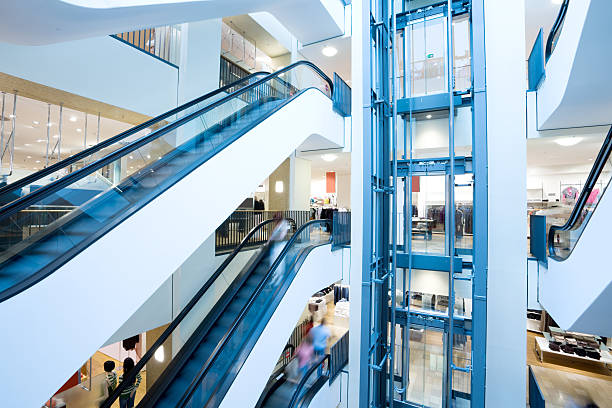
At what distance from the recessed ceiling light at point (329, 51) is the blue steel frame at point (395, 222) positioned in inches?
104

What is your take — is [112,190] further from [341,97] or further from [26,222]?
[341,97]

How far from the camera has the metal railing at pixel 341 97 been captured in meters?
7.43

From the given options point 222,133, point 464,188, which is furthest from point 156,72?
point 464,188

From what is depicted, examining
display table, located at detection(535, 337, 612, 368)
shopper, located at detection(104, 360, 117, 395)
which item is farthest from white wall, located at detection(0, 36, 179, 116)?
display table, located at detection(535, 337, 612, 368)

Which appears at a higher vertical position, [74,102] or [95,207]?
[74,102]

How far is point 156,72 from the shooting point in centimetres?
603

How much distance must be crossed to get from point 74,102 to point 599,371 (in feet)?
48.2

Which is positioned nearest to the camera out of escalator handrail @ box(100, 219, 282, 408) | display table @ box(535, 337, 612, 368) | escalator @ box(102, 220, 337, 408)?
escalator @ box(102, 220, 337, 408)

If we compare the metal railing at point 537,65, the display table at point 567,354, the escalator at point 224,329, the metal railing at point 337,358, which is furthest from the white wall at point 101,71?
the display table at point 567,354

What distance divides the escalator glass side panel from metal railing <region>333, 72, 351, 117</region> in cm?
305

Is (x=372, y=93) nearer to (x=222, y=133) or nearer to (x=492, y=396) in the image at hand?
(x=222, y=133)

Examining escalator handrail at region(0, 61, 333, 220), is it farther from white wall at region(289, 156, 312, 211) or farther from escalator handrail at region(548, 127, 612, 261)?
white wall at region(289, 156, 312, 211)

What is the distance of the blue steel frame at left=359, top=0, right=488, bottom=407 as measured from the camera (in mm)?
5113

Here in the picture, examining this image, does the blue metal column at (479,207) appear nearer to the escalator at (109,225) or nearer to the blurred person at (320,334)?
the escalator at (109,225)
